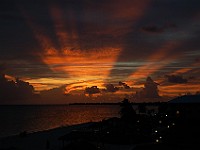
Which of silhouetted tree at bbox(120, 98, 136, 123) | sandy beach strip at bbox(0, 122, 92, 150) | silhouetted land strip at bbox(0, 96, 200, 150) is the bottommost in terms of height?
sandy beach strip at bbox(0, 122, 92, 150)

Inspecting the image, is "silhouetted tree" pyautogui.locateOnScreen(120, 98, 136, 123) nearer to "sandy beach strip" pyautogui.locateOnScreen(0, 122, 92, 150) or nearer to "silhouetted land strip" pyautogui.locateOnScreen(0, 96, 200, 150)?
"silhouetted land strip" pyautogui.locateOnScreen(0, 96, 200, 150)

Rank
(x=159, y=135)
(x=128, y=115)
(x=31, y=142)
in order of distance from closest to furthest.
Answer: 1. (x=159, y=135)
2. (x=31, y=142)
3. (x=128, y=115)

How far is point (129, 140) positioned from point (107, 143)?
2567mm

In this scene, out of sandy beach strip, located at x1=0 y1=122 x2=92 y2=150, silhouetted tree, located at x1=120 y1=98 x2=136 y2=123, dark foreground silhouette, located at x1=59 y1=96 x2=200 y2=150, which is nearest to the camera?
dark foreground silhouette, located at x1=59 y1=96 x2=200 y2=150

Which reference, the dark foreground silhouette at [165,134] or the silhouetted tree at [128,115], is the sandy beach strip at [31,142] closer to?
the dark foreground silhouette at [165,134]

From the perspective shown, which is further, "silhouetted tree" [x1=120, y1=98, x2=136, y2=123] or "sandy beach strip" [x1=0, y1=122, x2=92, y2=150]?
"silhouetted tree" [x1=120, y1=98, x2=136, y2=123]

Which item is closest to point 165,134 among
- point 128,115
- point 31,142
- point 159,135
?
point 159,135

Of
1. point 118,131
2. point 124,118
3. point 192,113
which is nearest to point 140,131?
point 118,131

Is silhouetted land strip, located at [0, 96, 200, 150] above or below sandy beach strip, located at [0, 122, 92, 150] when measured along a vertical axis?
above

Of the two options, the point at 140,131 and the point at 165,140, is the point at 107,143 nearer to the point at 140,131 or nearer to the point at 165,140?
the point at 140,131

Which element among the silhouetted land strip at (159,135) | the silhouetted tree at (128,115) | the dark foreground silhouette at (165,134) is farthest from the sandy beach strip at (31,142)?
the silhouetted tree at (128,115)

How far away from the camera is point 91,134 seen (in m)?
36.6

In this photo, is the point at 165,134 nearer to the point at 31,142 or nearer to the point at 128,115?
the point at 128,115

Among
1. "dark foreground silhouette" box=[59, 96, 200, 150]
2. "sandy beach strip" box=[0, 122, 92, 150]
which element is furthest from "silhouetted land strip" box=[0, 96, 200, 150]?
"sandy beach strip" box=[0, 122, 92, 150]
